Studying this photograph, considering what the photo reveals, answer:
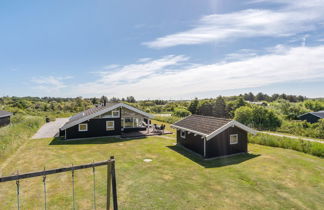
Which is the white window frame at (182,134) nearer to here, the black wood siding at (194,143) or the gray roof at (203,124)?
the black wood siding at (194,143)

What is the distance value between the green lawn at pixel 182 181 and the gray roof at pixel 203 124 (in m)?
2.00

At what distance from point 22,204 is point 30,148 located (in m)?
9.65

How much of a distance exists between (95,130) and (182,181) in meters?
12.8

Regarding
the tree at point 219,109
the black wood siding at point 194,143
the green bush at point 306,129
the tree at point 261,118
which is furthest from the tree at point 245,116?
the black wood siding at point 194,143

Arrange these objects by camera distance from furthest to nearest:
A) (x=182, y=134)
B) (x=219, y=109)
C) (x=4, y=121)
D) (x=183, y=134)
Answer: (x=219, y=109) < (x=4, y=121) < (x=182, y=134) < (x=183, y=134)

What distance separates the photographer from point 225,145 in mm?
12336

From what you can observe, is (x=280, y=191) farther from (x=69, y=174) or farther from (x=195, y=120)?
(x=69, y=174)

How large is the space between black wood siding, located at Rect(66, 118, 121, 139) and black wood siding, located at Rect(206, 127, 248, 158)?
36.1 ft

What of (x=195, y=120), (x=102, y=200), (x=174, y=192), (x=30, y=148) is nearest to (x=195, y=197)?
(x=174, y=192)

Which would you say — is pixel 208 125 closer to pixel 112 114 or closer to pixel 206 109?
pixel 112 114

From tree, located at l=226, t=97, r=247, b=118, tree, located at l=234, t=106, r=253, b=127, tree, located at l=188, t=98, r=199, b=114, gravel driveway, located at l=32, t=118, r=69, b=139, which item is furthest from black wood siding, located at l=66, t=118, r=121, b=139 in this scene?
tree, located at l=188, t=98, r=199, b=114

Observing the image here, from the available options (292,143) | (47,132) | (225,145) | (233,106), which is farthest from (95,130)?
(233,106)

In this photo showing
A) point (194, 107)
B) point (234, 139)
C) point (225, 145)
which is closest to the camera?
point (225, 145)

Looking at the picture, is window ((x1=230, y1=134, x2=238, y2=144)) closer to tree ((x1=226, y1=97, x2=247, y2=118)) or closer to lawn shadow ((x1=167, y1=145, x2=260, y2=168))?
lawn shadow ((x1=167, y1=145, x2=260, y2=168))
